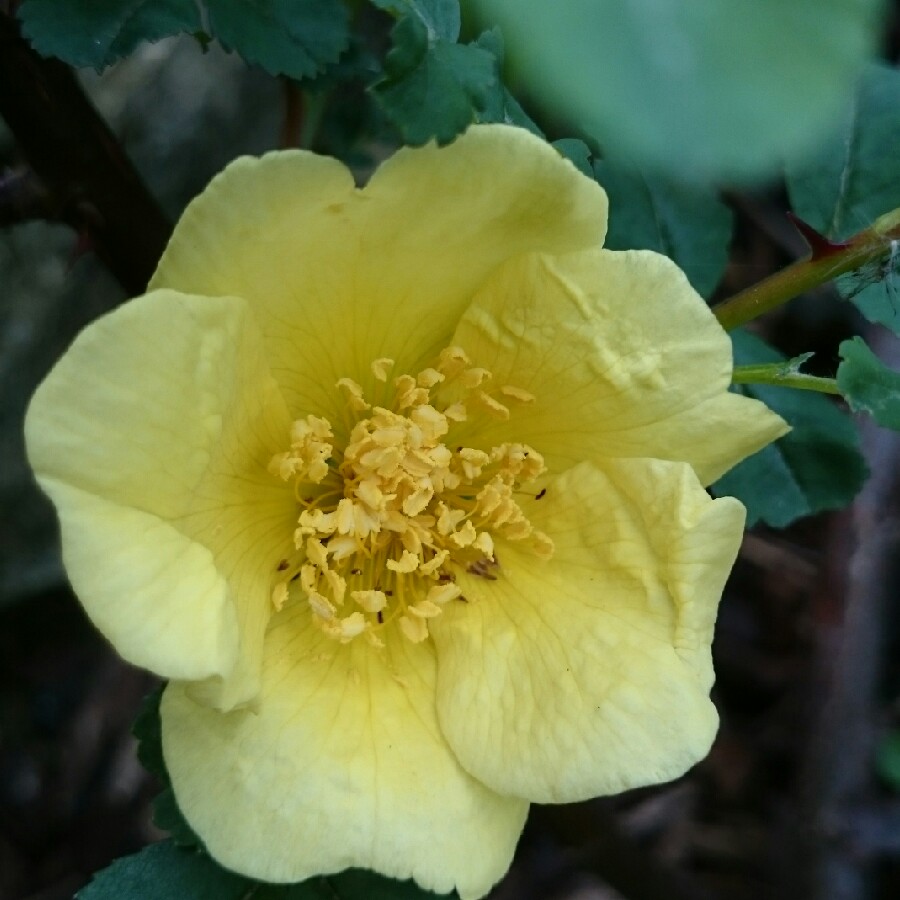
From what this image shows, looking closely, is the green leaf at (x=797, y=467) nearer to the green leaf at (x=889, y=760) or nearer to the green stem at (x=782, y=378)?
the green stem at (x=782, y=378)

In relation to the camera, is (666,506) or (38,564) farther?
(38,564)

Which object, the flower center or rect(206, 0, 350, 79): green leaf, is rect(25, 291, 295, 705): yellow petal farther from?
rect(206, 0, 350, 79): green leaf

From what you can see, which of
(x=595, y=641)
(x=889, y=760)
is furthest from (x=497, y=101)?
(x=889, y=760)

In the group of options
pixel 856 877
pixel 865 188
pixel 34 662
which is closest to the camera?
pixel 865 188

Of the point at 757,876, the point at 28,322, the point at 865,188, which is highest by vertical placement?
the point at 865,188

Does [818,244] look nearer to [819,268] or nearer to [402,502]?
[819,268]

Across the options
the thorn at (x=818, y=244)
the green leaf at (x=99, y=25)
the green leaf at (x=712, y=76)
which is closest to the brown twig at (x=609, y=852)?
the thorn at (x=818, y=244)

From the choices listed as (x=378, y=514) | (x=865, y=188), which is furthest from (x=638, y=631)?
(x=865, y=188)

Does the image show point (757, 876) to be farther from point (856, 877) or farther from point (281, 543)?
point (281, 543)
